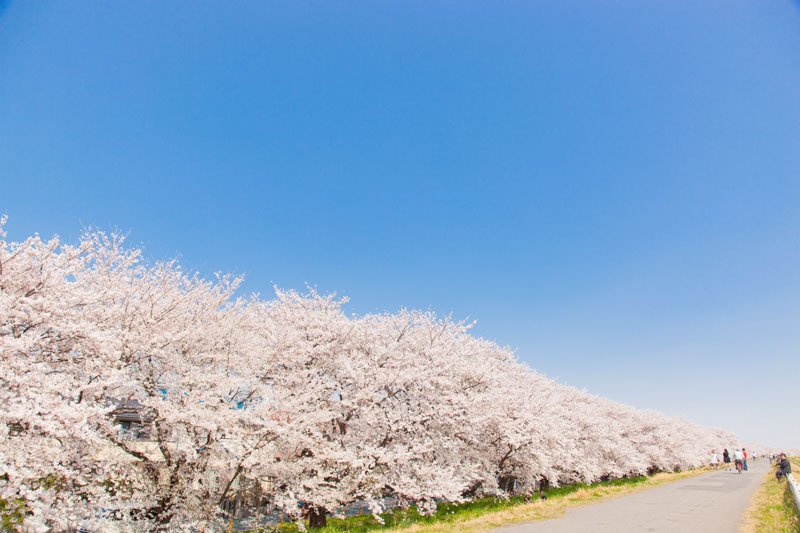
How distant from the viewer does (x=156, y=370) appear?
42.3 feet

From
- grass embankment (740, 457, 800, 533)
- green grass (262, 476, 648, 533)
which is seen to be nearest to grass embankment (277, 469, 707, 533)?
green grass (262, 476, 648, 533)

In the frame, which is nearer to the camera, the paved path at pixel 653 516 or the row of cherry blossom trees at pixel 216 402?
the row of cherry blossom trees at pixel 216 402

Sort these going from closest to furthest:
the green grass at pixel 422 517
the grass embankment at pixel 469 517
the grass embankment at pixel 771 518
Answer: the grass embankment at pixel 771 518, the grass embankment at pixel 469 517, the green grass at pixel 422 517

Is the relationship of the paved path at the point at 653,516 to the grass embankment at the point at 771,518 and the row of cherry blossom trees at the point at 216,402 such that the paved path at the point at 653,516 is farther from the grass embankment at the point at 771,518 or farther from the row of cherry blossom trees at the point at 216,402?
the row of cherry blossom trees at the point at 216,402

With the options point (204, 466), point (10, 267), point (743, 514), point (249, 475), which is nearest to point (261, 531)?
point (249, 475)

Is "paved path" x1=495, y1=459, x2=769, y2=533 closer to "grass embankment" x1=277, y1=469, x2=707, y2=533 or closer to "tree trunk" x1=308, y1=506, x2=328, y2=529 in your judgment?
"grass embankment" x1=277, y1=469, x2=707, y2=533

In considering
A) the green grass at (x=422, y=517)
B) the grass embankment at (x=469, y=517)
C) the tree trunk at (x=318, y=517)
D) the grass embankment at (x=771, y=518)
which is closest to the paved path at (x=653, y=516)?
the grass embankment at (x=771, y=518)

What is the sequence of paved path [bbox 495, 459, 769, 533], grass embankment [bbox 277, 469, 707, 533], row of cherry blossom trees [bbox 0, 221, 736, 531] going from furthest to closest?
grass embankment [bbox 277, 469, 707, 533] < paved path [bbox 495, 459, 769, 533] < row of cherry blossom trees [bbox 0, 221, 736, 531]

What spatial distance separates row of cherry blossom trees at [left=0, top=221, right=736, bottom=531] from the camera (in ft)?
31.0

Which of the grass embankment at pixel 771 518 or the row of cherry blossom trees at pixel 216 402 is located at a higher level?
the row of cherry blossom trees at pixel 216 402

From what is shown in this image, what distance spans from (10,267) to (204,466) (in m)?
7.91

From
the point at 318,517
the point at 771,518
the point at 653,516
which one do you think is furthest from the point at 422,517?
the point at 771,518

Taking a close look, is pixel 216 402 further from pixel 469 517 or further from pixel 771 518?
pixel 771 518

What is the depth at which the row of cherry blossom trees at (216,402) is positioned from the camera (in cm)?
944
